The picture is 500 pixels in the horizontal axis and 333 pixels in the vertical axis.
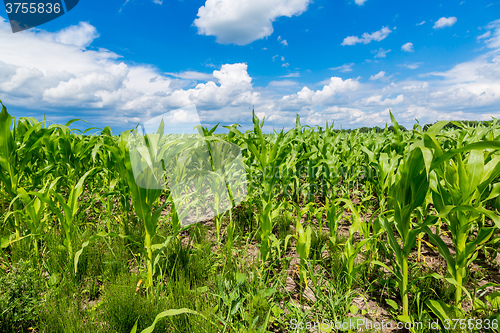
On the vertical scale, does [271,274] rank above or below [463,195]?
below

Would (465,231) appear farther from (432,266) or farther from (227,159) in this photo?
(227,159)

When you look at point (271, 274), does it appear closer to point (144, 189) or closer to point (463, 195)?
point (144, 189)

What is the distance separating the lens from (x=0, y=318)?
5.15 feet

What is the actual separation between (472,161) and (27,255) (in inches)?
141

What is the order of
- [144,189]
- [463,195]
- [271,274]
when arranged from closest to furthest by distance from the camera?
[463,195]
[144,189]
[271,274]

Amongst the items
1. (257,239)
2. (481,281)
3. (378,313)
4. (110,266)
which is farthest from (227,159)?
(481,281)

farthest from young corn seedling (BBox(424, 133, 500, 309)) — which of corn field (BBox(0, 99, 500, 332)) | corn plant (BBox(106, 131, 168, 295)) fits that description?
corn plant (BBox(106, 131, 168, 295))

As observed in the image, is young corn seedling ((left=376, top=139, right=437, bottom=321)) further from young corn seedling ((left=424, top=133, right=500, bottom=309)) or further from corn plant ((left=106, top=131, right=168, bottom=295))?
corn plant ((left=106, top=131, right=168, bottom=295))

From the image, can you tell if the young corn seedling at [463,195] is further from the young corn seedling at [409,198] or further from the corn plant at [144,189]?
the corn plant at [144,189]

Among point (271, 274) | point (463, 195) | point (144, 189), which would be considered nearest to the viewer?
point (463, 195)

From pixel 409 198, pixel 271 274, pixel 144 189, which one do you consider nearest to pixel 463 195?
pixel 409 198

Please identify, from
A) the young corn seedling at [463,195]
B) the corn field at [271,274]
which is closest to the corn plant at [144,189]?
the corn field at [271,274]

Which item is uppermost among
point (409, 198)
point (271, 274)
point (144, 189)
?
point (144, 189)

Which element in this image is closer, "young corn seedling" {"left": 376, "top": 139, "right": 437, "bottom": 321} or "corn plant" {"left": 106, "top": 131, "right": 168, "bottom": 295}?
"young corn seedling" {"left": 376, "top": 139, "right": 437, "bottom": 321}
